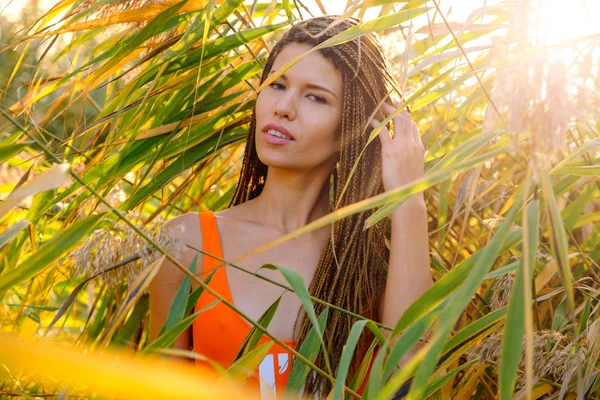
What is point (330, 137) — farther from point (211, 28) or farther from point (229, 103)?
point (211, 28)

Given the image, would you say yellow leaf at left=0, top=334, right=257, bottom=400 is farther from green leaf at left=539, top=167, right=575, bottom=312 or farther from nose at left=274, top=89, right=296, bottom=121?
nose at left=274, top=89, right=296, bottom=121

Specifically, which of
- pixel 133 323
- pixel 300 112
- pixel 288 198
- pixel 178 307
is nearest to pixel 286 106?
pixel 300 112

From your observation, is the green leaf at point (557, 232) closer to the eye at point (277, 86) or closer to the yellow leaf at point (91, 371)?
the yellow leaf at point (91, 371)

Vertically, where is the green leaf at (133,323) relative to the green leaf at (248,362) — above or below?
below

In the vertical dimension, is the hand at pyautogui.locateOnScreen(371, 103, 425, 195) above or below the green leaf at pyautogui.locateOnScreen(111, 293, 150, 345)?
above

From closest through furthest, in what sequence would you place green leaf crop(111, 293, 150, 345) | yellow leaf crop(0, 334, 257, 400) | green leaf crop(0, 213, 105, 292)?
yellow leaf crop(0, 334, 257, 400) < green leaf crop(0, 213, 105, 292) < green leaf crop(111, 293, 150, 345)

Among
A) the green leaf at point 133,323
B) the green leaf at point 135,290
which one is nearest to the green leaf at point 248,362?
the green leaf at point 135,290

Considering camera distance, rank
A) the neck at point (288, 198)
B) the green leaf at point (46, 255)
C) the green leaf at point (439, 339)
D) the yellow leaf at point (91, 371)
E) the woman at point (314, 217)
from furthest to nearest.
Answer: the neck at point (288, 198)
the woman at point (314, 217)
the green leaf at point (46, 255)
the green leaf at point (439, 339)
the yellow leaf at point (91, 371)

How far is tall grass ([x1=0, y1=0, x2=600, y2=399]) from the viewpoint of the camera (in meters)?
0.64

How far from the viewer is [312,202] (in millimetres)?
1628

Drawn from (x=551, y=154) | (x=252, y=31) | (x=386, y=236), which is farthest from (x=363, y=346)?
(x=551, y=154)

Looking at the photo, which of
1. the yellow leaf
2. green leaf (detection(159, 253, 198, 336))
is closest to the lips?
green leaf (detection(159, 253, 198, 336))

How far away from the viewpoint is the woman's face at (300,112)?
147cm

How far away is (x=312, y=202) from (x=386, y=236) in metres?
0.21
